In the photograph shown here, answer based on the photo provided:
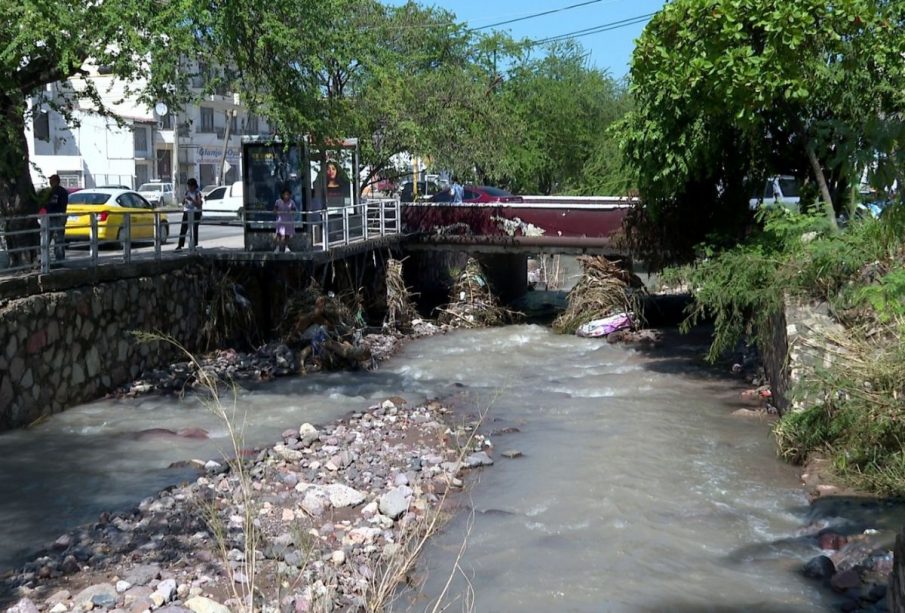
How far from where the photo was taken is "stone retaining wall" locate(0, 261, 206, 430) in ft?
44.0

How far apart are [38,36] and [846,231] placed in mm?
11555

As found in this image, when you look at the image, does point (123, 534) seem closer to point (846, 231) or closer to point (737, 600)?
point (737, 600)

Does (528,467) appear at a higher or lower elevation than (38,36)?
lower

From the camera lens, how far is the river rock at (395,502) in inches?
415

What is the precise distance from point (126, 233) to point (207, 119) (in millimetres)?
54342

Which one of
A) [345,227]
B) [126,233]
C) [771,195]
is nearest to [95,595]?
[126,233]

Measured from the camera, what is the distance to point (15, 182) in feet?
51.5

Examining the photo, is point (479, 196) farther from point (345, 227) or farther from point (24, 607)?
point (24, 607)

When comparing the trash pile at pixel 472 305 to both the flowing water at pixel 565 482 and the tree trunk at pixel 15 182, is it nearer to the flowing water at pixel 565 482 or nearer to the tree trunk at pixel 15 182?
the flowing water at pixel 565 482

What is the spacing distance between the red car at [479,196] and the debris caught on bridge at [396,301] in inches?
214

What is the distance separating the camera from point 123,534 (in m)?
9.53

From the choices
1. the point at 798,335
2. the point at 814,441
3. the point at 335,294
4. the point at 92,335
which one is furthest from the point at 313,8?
the point at 814,441

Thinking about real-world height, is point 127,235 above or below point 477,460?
above

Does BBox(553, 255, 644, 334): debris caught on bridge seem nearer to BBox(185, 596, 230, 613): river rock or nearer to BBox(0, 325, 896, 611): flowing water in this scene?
BBox(0, 325, 896, 611): flowing water
